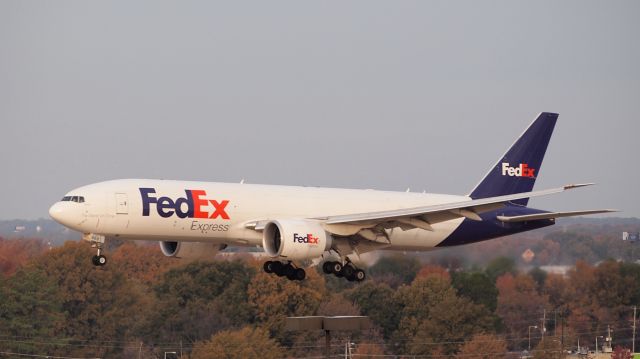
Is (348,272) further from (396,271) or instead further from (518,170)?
(396,271)

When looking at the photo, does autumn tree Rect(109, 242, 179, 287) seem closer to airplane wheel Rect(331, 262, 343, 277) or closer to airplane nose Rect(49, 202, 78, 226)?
airplane wheel Rect(331, 262, 343, 277)

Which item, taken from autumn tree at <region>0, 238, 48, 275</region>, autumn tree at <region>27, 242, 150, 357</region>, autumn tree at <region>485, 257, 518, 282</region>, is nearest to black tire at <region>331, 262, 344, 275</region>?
autumn tree at <region>485, 257, 518, 282</region>

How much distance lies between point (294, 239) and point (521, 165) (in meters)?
16.6

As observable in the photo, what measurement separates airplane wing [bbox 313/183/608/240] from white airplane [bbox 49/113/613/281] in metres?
0.04

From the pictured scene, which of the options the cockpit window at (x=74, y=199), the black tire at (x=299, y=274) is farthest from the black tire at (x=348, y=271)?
the cockpit window at (x=74, y=199)

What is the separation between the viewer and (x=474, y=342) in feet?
340

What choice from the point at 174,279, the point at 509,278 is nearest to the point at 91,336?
the point at 174,279

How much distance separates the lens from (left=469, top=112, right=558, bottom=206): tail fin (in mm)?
65938

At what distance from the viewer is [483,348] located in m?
103

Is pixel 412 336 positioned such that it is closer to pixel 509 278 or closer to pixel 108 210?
pixel 509 278

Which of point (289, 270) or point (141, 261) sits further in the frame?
point (141, 261)

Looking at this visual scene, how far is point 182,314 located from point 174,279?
4.09 metres

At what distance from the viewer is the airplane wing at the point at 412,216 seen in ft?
183

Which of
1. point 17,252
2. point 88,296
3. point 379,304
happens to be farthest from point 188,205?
point 17,252
